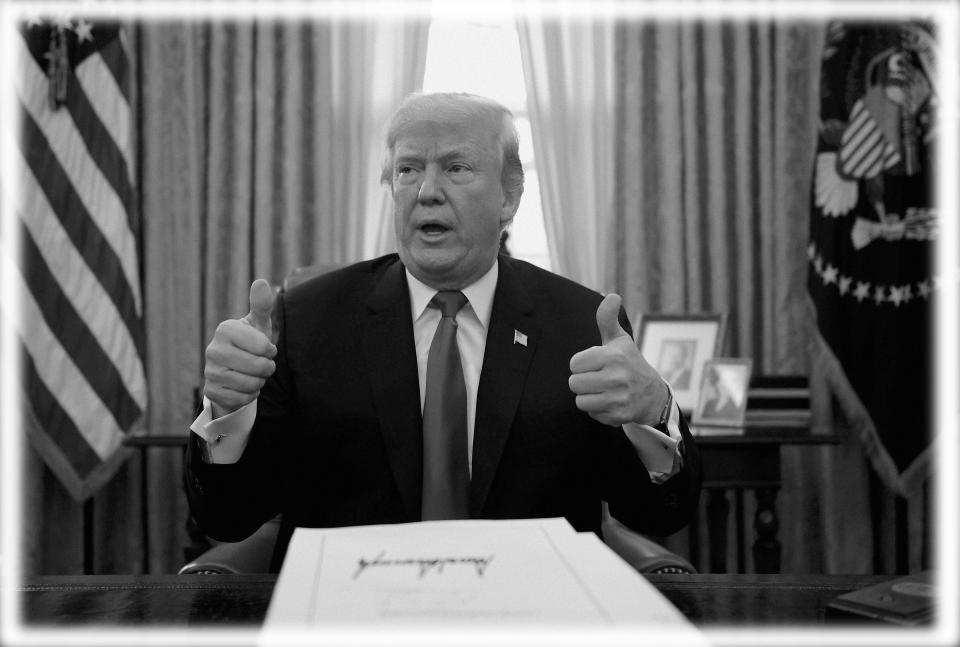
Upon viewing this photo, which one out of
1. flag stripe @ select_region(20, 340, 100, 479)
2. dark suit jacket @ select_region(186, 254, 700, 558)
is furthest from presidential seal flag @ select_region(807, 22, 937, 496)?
flag stripe @ select_region(20, 340, 100, 479)

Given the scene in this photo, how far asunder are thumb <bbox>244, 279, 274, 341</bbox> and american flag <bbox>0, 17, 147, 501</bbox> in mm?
2447

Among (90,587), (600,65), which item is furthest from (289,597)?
(600,65)

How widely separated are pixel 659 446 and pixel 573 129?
2.74 metres

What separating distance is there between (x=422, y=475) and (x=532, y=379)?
1.00 ft

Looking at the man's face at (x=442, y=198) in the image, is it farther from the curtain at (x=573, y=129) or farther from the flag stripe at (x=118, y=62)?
the flag stripe at (x=118, y=62)

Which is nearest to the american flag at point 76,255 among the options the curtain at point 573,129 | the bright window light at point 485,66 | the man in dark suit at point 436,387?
the bright window light at point 485,66

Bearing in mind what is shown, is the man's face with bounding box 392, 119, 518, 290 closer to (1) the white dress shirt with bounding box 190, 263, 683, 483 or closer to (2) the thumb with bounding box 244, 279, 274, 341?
(1) the white dress shirt with bounding box 190, 263, 683, 483

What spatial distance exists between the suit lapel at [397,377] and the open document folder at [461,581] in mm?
574

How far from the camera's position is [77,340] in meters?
3.62

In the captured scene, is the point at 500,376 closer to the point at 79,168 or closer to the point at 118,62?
the point at 79,168

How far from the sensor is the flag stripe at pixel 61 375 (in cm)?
359

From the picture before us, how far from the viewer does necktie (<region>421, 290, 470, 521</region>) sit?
1640 millimetres

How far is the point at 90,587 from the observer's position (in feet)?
3.70

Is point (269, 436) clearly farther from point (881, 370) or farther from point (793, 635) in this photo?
point (881, 370)
